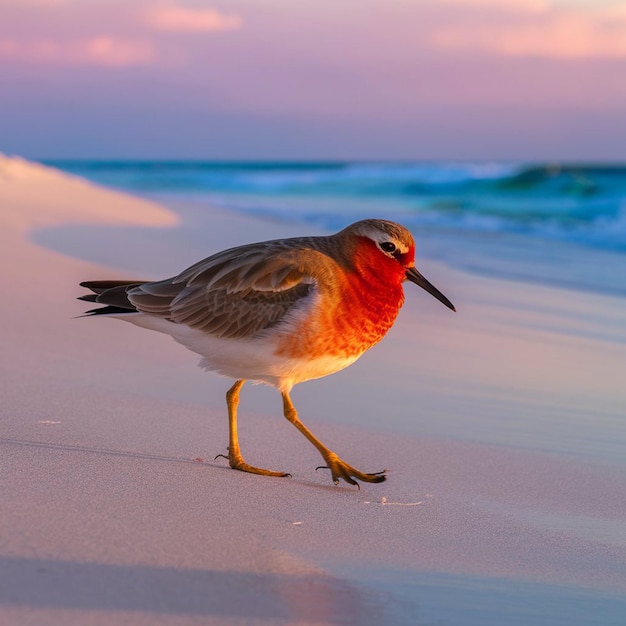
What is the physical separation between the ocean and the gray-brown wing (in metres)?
6.95

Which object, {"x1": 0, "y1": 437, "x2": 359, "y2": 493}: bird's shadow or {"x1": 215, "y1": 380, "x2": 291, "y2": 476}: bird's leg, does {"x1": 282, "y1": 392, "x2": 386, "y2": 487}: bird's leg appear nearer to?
{"x1": 0, "y1": 437, "x2": 359, "y2": 493}: bird's shadow

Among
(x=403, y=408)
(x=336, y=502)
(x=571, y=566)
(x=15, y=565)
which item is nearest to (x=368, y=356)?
(x=403, y=408)

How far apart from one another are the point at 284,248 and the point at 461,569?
75.5 inches

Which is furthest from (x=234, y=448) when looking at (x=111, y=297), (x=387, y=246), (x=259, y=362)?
(x=387, y=246)

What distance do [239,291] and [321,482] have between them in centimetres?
96

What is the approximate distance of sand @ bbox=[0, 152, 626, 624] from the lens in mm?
3115

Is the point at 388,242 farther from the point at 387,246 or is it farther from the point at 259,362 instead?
the point at 259,362

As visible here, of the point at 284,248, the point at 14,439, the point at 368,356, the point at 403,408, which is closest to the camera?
the point at 14,439

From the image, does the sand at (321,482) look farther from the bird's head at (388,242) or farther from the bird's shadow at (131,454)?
the bird's head at (388,242)

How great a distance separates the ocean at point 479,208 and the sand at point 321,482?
4.72 m

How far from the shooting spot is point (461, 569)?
3.51 meters

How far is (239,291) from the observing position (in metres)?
4.88

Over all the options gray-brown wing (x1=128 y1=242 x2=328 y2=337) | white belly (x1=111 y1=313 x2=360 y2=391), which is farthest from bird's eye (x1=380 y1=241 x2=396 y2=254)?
white belly (x1=111 y1=313 x2=360 y2=391)

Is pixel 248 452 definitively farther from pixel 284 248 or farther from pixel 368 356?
pixel 368 356
